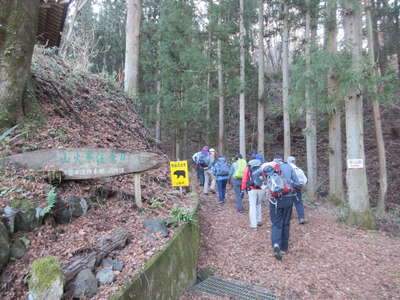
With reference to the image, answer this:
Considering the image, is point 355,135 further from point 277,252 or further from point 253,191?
point 277,252

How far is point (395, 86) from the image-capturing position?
304 inches

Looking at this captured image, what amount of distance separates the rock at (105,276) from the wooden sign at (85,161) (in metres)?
1.57

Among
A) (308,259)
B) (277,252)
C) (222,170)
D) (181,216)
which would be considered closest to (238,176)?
(222,170)

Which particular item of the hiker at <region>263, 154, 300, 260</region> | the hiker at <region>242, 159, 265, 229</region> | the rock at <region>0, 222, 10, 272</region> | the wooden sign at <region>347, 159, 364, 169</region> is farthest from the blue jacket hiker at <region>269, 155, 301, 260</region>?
the rock at <region>0, 222, 10, 272</region>

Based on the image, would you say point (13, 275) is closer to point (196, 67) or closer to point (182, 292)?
point (182, 292)

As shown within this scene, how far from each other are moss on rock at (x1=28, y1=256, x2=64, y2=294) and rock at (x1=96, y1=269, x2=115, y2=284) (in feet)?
1.45

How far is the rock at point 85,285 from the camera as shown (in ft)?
9.03

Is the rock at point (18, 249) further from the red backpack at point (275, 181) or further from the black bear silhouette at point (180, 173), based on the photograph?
the red backpack at point (275, 181)

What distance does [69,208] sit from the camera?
3689 millimetres

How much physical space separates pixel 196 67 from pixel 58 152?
44.3ft

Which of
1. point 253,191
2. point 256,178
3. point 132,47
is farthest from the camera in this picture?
point 132,47

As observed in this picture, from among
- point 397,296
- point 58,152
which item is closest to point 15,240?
point 58,152

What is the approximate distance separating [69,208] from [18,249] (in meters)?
0.83

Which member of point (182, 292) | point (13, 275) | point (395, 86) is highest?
point (395, 86)
